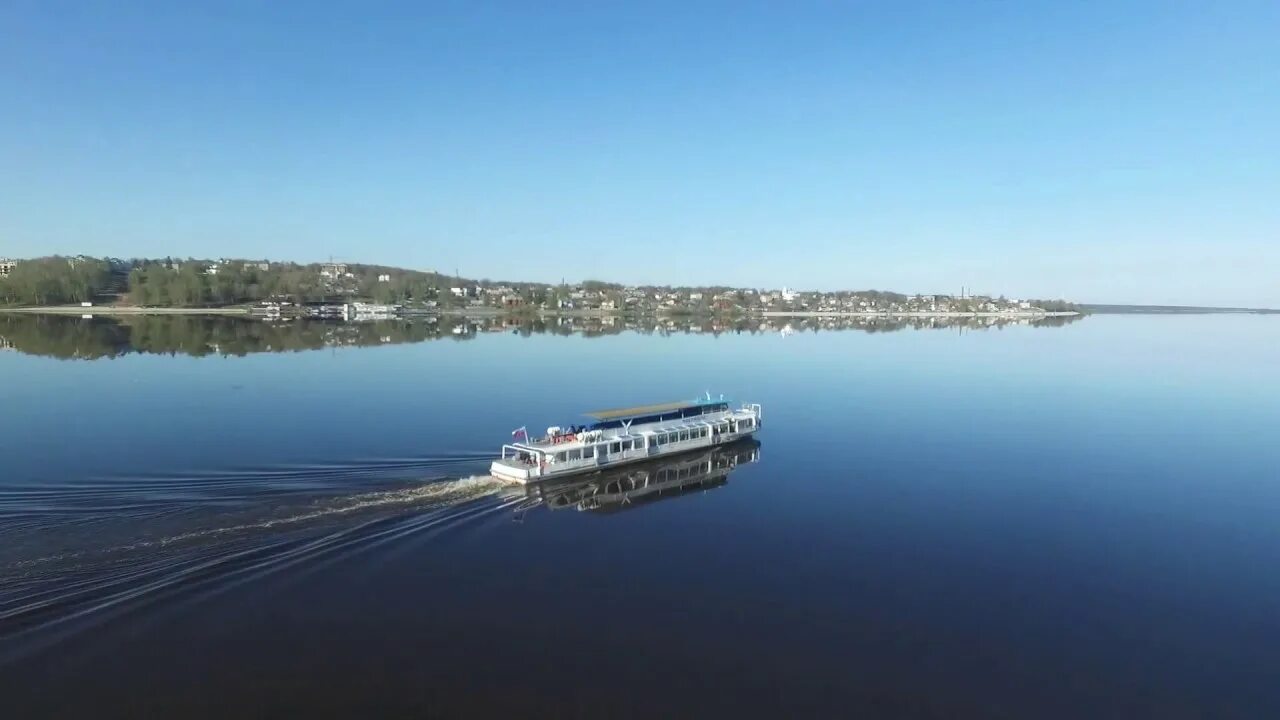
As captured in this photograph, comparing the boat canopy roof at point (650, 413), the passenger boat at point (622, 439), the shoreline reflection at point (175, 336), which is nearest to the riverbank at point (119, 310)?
the shoreline reflection at point (175, 336)

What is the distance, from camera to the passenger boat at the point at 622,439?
36.7 meters

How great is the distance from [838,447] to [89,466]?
42.6m

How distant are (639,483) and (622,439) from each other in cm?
354

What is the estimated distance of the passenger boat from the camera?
1444 inches

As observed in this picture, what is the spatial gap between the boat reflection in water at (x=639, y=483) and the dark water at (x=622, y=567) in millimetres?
296

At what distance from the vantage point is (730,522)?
31.9m

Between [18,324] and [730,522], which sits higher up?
[18,324]

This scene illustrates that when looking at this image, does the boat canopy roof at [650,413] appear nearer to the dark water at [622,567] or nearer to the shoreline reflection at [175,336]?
the dark water at [622,567]

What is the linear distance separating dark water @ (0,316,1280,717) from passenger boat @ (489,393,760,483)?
1.58 metres

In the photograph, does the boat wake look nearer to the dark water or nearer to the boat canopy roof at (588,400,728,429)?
the dark water

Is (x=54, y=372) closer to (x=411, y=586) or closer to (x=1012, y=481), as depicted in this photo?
(x=411, y=586)

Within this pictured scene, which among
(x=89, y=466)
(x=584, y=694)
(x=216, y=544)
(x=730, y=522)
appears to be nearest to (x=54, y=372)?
(x=89, y=466)

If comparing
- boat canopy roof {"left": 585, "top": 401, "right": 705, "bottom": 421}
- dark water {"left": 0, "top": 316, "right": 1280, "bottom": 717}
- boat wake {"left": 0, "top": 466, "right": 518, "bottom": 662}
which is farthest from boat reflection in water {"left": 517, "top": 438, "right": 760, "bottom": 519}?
boat canopy roof {"left": 585, "top": 401, "right": 705, "bottom": 421}

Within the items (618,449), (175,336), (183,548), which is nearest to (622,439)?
(618,449)
